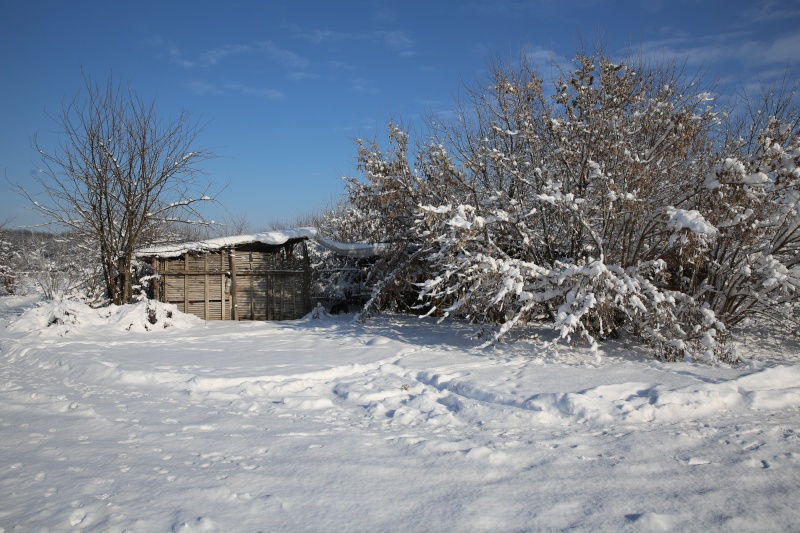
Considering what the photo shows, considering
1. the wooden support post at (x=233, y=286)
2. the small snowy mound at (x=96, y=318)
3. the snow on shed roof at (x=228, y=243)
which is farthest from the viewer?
the wooden support post at (x=233, y=286)

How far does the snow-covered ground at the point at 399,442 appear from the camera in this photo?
3.11 m

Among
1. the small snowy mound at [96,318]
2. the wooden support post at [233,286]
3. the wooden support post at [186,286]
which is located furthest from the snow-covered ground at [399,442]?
the wooden support post at [233,286]

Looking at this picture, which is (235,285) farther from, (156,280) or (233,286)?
(156,280)

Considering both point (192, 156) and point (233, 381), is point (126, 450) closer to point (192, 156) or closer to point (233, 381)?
point (233, 381)

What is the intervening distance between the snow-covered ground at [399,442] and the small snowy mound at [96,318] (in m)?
2.84

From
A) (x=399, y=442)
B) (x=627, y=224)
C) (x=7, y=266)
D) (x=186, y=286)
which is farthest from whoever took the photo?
(x=7, y=266)

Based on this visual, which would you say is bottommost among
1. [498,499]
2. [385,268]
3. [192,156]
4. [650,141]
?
[498,499]

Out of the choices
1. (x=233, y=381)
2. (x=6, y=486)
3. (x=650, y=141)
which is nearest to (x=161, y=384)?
(x=233, y=381)

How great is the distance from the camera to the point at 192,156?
14273mm

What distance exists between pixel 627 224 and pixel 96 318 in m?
12.0

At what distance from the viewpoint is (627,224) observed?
28.7 ft

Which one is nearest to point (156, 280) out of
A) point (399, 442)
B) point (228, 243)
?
point (228, 243)

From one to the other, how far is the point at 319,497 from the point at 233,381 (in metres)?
3.85

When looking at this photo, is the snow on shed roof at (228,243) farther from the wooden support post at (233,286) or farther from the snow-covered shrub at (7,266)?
the snow-covered shrub at (7,266)
